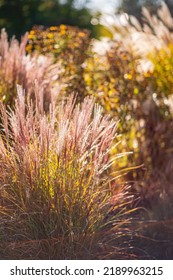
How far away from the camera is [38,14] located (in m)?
13.3

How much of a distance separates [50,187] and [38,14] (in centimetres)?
1033

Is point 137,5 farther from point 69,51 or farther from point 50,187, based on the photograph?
point 50,187

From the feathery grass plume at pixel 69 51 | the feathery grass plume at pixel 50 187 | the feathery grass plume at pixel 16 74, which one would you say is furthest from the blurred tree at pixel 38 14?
the feathery grass plume at pixel 50 187

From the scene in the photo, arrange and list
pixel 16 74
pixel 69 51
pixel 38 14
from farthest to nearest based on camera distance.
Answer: pixel 38 14 < pixel 69 51 < pixel 16 74

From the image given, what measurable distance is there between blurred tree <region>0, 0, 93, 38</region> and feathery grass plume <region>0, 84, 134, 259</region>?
949cm

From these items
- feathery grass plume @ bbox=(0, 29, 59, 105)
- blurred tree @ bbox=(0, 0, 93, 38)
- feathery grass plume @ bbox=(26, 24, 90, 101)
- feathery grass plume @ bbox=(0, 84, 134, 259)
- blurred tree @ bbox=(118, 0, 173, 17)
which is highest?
blurred tree @ bbox=(118, 0, 173, 17)

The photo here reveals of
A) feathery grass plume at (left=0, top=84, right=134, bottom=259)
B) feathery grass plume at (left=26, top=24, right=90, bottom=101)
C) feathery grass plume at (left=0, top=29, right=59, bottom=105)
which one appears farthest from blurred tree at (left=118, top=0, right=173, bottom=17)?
feathery grass plume at (left=0, top=84, right=134, bottom=259)

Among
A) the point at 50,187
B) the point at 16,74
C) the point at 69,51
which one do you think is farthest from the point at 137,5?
the point at 50,187

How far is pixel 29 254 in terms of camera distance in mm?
3400

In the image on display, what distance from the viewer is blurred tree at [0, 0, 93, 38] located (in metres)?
12.8

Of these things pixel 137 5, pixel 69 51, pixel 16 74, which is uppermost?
pixel 137 5

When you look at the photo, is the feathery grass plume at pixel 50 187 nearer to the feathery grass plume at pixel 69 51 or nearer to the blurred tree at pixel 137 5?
the feathery grass plume at pixel 69 51

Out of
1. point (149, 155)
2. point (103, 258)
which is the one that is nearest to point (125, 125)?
point (149, 155)

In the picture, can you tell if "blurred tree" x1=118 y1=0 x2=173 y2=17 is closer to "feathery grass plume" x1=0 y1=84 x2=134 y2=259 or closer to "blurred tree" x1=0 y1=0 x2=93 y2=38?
"blurred tree" x1=0 y1=0 x2=93 y2=38
